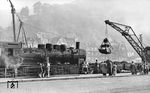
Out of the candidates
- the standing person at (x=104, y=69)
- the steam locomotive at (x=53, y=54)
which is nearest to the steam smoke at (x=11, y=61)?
the steam locomotive at (x=53, y=54)

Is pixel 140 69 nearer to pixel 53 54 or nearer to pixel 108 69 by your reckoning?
pixel 108 69

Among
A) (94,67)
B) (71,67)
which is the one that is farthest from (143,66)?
(71,67)

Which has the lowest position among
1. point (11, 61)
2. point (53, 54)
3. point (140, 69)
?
point (140, 69)

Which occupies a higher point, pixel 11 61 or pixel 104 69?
pixel 11 61

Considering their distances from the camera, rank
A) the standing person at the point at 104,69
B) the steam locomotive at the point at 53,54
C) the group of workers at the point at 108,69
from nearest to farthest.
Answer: the group of workers at the point at 108,69
the standing person at the point at 104,69
the steam locomotive at the point at 53,54

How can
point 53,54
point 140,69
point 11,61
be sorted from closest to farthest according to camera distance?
1. point 11,61
2. point 53,54
3. point 140,69

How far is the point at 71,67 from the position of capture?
121 ft

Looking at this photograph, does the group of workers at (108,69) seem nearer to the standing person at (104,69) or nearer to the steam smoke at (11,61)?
the standing person at (104,69)

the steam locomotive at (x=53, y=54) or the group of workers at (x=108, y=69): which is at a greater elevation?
the steam locomotive at (x=53, y=54)

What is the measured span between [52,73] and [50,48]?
20.5ft

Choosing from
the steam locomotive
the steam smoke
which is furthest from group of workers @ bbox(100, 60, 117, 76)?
the steam smoke

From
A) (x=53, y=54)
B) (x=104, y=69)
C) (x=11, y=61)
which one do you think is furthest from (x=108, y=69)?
(x=11, y=61)

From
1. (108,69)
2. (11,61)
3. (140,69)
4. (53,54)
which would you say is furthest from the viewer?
(140,69)

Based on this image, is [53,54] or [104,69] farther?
[53,54]
